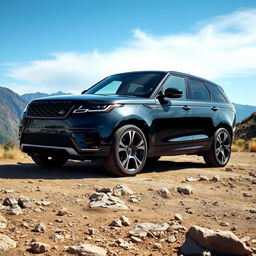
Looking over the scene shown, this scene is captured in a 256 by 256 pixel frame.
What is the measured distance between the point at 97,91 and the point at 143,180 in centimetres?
227

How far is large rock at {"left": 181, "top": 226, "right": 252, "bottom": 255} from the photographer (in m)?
3.21

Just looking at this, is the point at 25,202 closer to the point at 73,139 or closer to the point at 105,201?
the point at 105,201

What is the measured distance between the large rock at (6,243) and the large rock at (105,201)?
51.9 inches

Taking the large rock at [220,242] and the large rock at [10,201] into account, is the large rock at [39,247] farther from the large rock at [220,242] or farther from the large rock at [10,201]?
the large rock at [10,201]

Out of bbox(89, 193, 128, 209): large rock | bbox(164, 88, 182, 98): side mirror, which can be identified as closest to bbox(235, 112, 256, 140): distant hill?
bbox(164, 88, 182, 98): side mirror

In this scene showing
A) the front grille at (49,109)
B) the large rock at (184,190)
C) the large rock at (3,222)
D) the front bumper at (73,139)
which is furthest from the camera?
the front grille at (49,109)

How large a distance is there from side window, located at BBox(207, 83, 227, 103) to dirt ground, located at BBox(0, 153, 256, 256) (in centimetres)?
208

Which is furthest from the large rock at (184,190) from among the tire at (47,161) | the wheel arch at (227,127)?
the wheel arch at (227,127)

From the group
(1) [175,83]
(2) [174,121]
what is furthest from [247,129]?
(2) [174,121]

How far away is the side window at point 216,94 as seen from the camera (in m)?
8.89

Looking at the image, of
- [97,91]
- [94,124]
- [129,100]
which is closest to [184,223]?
[94,124]

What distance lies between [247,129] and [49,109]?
56.6m

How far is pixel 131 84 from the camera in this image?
751 centimetres

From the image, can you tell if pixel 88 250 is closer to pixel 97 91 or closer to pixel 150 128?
pixel 150 128
